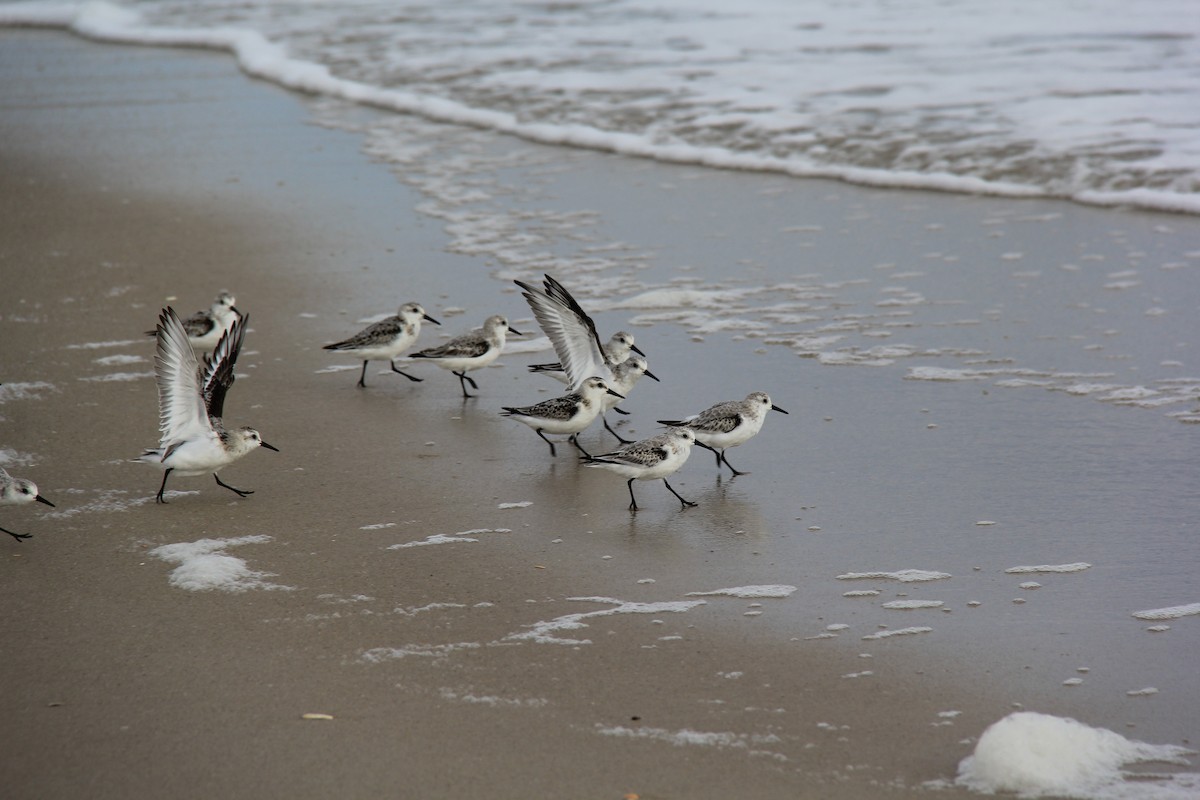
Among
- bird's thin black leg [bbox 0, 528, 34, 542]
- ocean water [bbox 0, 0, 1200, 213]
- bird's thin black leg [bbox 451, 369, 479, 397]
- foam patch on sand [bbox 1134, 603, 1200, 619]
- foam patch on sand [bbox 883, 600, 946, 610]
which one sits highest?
ocean water [bbox 0, 0, 1200, 213]

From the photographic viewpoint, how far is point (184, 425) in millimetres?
5457

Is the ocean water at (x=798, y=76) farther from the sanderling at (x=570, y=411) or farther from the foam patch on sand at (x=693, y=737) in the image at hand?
the foam patch on sand at (x=693, y=737)

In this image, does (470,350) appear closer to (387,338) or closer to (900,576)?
(387,338)

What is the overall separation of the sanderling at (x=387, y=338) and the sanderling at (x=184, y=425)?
139 cm

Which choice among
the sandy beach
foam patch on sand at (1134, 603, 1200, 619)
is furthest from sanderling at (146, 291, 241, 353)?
foam patch on sand at (1134, 603, 1200, 619)

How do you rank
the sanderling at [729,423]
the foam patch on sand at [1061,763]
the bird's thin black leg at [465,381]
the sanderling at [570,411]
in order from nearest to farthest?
the foam patch on sand at [1061,763], the sanderling at [729,423], the sanderling at [570,411], the bird's thin black leg at [465,381]

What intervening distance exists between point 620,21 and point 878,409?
560 inches

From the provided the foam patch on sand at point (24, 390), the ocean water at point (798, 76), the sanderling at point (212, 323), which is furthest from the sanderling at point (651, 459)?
the ocean water at point (798, 76)

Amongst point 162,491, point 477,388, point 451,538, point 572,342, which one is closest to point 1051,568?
point 451,538

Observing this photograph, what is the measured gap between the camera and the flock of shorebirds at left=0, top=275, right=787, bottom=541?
539 cm

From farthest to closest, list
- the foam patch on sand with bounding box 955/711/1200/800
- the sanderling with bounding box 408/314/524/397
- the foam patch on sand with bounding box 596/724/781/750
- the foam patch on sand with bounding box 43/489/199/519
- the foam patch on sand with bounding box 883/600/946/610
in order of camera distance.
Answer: the sanderling with bounding box 408/314/524/397, the foam patch on sand with bounding box 43/489/199/519, the foam patch on sand with bounding box 883/600/946/610, the foam patch on sand with bounding box 596/724/781/750, the foam patch on sand with bounding box 955/711/1200/800

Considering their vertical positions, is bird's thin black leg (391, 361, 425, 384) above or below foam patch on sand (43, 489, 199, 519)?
above

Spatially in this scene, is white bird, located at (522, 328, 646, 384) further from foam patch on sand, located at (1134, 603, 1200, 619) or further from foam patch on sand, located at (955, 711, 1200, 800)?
foam patch on sand, located at (955, 711, 1200, 800)

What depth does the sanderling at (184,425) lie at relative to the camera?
→ 5.37 meters
